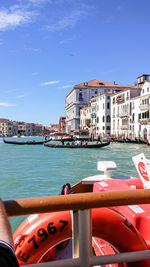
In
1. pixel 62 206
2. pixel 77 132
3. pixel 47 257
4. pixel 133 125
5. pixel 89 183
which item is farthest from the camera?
pixel 77 132

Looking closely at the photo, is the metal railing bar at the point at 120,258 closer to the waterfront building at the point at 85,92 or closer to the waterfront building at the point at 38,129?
the waterfront building at the point at 85,92

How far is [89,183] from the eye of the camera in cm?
363

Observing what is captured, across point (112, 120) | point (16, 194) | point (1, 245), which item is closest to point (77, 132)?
point (112, 120)

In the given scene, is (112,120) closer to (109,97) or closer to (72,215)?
(109,97)

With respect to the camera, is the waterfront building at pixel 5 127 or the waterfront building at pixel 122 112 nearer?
the waterfront building at pixel 122 112

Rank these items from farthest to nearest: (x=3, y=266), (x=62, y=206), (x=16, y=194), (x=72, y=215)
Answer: (x=16, y=194), (x=72, y=215), (x=62, y=206), (x=3, y=266)

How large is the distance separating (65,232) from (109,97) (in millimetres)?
45499

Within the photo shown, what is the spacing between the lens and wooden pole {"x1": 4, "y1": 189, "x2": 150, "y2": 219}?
0.97m

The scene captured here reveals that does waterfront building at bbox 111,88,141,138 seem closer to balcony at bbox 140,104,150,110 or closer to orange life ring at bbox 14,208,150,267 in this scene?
balcony at bbox 140,104,150,110

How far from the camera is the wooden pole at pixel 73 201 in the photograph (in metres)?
0.97

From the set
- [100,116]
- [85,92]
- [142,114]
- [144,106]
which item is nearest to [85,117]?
[85,92]

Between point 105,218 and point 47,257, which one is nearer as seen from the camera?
point 105,218

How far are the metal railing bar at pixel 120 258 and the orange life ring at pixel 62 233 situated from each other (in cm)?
9

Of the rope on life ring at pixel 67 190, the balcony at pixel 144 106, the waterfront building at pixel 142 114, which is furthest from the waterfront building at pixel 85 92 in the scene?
the rope on life ring at pixel 67 190
